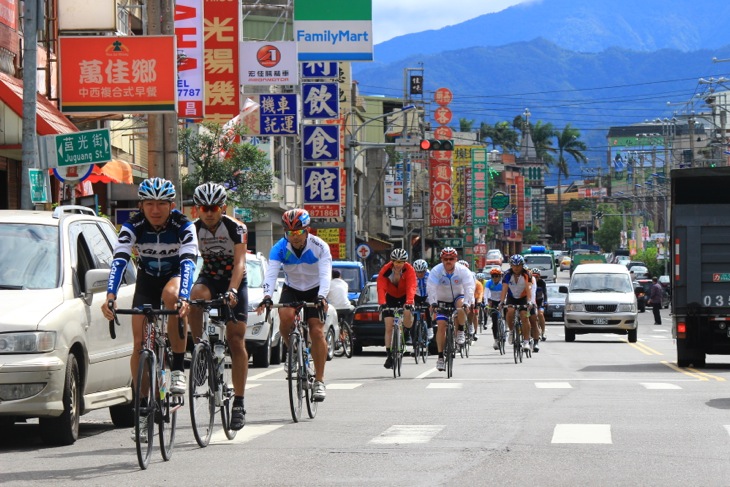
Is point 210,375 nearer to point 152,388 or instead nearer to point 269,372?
point 152,388

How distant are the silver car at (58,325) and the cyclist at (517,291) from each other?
1449cm

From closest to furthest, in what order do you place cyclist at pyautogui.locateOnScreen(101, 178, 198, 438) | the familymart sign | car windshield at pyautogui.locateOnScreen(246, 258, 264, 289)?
1. cyclist at pyautogui.locateOnScreen(101, 178, 198, 438)
2. car windshield at pyautogui.locateOnScreen(246, 258, 264, 289)
3. the familymart sign

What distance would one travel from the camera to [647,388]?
19016 mm

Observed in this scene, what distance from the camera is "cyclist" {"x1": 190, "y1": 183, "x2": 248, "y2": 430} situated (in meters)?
11.7

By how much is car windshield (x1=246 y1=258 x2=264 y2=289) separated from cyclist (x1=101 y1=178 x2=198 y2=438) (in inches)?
545

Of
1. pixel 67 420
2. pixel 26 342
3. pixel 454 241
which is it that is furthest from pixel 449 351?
pixel 454 241

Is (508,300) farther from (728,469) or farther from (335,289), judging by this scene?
(728,469)

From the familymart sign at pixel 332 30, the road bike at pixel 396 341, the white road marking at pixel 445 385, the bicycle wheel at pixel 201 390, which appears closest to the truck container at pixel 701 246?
the road bike at pixel 396 341

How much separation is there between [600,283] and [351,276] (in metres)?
7.95

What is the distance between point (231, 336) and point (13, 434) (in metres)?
2.32

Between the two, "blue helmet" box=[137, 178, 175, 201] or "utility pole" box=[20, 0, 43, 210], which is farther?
"utility pole" box=[20, 0, 43, 210]

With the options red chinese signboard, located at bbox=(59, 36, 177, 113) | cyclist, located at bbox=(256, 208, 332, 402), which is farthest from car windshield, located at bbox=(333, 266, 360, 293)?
cyclist, located at bbox=(256, 208, 332, 402)

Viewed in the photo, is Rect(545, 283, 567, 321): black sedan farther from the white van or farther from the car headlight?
the car headlight

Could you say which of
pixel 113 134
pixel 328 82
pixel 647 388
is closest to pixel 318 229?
pixel 328 82
